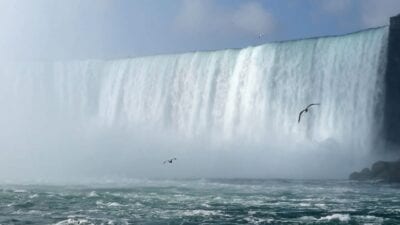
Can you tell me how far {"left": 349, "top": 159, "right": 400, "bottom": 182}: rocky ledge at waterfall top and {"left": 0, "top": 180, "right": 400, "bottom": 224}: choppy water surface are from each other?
3.44 m

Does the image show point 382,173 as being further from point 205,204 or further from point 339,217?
point 339,217

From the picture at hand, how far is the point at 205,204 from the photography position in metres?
26.9

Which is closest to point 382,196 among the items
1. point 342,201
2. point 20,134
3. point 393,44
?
point 342,201

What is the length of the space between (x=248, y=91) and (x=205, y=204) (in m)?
28.5

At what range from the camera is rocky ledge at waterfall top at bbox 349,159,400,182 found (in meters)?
40.5

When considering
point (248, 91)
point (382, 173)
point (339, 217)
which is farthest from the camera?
point (248, 91)

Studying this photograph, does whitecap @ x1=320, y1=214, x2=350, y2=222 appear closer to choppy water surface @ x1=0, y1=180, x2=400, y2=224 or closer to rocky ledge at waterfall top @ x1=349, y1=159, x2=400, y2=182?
choppy water surface @ x1=0, y1=180, x2=400, y2=224

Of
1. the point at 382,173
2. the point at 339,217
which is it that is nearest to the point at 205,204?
the point at 339,217

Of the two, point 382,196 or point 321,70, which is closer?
point 382,196

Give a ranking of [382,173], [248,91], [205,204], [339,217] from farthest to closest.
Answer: [248,91], [382,173], [205,204], [339,217]

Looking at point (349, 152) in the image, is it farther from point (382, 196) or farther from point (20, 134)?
point (20, 134)

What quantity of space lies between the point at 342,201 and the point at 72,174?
2828cm

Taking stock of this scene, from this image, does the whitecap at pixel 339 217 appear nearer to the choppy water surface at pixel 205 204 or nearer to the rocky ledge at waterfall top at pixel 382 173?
the choppy water surface at pixel 205 204

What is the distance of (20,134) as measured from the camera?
6712cm
